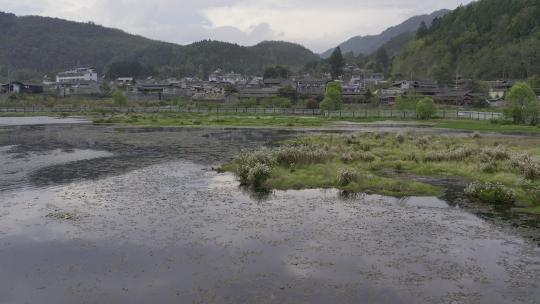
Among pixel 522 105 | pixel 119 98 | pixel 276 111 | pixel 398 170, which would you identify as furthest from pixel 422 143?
pixel 119 98

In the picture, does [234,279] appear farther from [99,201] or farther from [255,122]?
[255,122]

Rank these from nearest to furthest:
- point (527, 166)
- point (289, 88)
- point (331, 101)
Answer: point (527, 166)
point (331, 101)
point (289, 88)

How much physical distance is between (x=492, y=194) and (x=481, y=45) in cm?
13699

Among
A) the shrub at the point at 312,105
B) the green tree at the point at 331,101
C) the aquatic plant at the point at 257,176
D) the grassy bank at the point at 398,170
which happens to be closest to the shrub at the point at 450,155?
the grassy bank at the point at 398,170

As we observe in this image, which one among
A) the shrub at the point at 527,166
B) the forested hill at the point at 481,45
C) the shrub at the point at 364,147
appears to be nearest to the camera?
the shrub at the point at 527,166

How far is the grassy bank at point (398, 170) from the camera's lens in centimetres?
2391

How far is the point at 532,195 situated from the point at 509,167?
22.6 feet

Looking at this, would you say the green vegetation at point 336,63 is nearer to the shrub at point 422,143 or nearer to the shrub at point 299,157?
the shrub at point 422,143

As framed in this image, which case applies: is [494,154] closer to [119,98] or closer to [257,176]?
[257,176]

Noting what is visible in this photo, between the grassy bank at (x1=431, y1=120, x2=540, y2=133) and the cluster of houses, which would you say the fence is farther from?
the cluster of houses

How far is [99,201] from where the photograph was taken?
23062mm

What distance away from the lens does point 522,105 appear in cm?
6512

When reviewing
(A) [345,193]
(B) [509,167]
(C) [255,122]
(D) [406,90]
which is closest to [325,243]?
(A) [345,193]

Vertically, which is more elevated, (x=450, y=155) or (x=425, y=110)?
(x=425, y=110)
